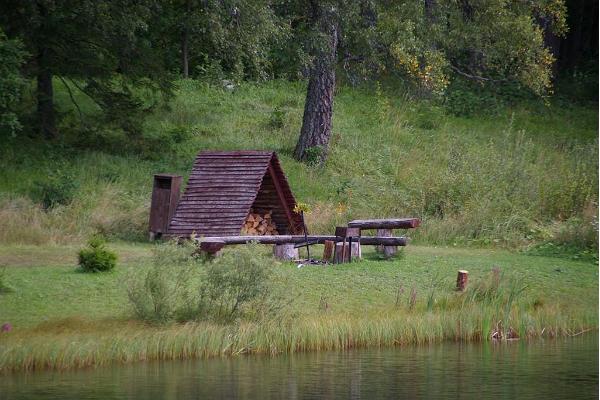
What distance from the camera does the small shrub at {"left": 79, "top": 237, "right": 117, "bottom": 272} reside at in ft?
64.0

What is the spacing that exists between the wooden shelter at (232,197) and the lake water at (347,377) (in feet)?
21.5

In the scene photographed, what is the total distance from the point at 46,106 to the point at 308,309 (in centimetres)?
1462

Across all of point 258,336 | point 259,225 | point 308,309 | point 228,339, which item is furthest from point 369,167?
point 228,339

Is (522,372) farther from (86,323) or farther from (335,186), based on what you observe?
(335,186)

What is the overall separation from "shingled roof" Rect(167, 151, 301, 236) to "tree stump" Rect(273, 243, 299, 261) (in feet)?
3.44

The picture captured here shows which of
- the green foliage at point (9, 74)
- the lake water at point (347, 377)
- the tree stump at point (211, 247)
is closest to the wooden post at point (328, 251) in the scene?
the tree stump at point (211, 247)

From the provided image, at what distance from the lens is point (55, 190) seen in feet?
84.6

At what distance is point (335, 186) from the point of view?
29.2 m

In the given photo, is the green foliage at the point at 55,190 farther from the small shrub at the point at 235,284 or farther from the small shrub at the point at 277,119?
the small shrub at the point at 235,284

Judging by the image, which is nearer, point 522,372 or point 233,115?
point 522,372

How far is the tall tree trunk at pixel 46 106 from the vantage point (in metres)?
29.8

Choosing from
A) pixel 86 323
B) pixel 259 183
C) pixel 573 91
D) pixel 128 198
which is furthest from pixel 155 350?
pixel 573 91

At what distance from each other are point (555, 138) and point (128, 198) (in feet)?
49.7

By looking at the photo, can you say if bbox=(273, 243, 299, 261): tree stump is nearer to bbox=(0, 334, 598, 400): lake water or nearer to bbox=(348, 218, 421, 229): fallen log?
bbox=(348, 218, 421, 229): fallen log
